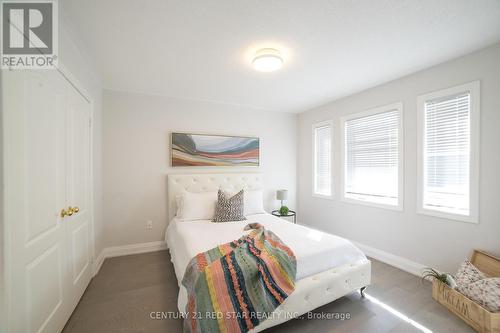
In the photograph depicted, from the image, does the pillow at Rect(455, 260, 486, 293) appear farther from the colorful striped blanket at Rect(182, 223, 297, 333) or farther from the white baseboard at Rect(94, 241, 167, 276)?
the white baseboard at Rect(94, 241, 167, 276)

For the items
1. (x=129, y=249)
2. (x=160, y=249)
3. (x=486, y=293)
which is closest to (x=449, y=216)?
(x=486, y=293)

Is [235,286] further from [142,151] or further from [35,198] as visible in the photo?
[142,151]

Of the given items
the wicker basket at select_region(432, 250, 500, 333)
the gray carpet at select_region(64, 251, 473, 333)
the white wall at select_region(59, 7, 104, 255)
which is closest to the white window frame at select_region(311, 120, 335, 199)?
the gray carpet at select_region(64, 251, 473, 333)

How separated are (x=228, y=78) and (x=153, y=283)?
272 centimetres

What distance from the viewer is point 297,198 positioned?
14.7 ft

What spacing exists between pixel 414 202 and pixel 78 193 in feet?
12.7

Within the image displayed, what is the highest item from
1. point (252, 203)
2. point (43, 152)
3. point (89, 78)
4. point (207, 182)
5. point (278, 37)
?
point (278, 37)

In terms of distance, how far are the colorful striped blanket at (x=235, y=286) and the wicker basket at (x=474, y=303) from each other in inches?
58.4

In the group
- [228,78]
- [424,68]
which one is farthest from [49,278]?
[424,68]

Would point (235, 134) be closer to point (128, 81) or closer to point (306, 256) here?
point (128, 81)

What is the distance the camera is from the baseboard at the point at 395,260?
8.17ft

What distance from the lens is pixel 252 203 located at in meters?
3.29

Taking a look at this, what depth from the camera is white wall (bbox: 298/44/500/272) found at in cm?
199

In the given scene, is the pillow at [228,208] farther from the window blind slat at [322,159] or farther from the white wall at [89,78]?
the window blind slat at [322,159]
